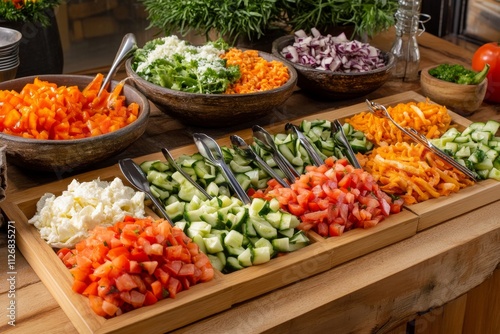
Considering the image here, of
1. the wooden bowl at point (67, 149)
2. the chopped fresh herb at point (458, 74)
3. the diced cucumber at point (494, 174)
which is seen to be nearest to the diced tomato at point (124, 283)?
the wooden bowl at point (67, 149)

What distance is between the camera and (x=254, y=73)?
230 cm

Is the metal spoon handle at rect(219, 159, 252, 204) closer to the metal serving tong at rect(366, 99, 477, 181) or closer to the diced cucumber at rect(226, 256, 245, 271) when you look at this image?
the diced cucumber at rect(226, 256, 245, 271)

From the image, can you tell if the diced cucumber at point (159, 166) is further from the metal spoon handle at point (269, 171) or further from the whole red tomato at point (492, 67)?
the whole red tomato at point (492, 67)

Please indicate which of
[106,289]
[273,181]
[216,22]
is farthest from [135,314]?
[216,22]

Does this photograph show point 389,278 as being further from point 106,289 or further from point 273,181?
point 106,289

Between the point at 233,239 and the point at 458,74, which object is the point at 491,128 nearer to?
the point at 458,74

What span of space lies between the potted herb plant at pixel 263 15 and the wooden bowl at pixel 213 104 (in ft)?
1.53

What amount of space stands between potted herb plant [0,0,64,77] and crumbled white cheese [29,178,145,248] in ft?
2.91

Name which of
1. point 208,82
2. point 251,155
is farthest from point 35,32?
point 251,155

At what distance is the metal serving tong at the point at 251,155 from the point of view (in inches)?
74.7

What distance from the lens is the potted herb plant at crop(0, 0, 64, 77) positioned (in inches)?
93.7

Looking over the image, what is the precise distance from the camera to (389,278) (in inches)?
66.7

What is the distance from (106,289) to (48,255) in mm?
246

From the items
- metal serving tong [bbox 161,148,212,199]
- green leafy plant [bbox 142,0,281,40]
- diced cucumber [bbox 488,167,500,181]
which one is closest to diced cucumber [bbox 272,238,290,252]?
metal serving tong [bbox 161,148,212,199]
